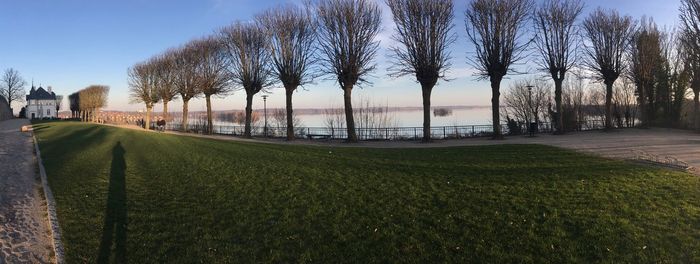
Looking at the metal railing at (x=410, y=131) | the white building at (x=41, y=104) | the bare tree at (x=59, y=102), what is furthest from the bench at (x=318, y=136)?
the bare tree at (x=59, y=102)

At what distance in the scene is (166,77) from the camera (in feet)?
143

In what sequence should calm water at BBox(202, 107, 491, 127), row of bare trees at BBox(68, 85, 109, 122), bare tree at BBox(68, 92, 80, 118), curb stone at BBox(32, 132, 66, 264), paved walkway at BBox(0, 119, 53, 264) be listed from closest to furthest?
curb stone at BBox(32, 132, 66, 264) < paved walkway at BBox(0, 119, 53, 264) < calm water at BBox(202, 107, 491, 127) < row of bare trees at BBox(68, 85, 109, 122) < bare tree at BBox(68, 92, 80, 118)

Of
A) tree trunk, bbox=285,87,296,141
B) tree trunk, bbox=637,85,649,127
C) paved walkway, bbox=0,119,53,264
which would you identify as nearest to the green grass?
paved walkway, bbox=0,119,53,264

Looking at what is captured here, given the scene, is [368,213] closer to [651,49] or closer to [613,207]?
[613,207]

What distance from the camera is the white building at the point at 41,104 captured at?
8969cm

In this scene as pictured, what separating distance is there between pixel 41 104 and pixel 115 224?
105 metres

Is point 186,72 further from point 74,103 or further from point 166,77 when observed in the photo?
point 74,103

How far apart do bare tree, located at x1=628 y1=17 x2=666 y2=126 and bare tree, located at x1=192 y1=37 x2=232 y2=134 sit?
31175mm

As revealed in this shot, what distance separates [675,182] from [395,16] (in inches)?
665

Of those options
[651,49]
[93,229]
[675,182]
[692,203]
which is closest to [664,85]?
[651,49]

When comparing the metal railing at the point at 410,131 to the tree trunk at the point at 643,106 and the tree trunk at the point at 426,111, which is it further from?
the tree trunk at the point at 426,111

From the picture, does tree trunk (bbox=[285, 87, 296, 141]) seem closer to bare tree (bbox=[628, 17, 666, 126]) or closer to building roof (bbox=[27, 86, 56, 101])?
bare tree (bbox=[628, 17, 666, 126])

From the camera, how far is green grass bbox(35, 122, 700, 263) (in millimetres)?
5797

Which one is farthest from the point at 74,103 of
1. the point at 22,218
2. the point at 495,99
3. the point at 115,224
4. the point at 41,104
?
the point at 115,224
